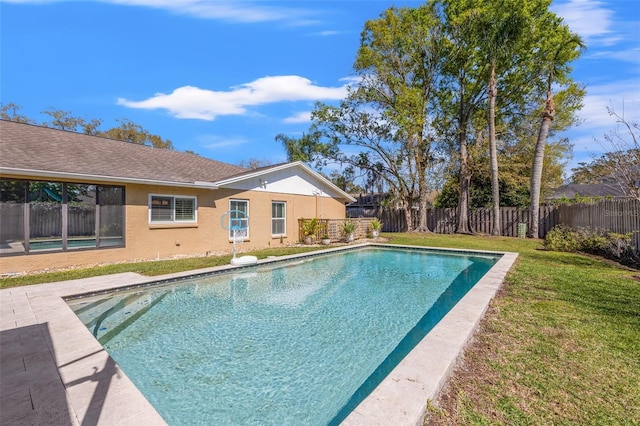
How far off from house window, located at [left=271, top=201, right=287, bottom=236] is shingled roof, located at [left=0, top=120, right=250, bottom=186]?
3.00 m

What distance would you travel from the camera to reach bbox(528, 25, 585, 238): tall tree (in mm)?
17281

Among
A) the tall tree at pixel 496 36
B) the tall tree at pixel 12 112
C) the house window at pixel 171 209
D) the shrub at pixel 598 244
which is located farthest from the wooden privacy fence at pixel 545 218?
the tall tree at pixel 12 112

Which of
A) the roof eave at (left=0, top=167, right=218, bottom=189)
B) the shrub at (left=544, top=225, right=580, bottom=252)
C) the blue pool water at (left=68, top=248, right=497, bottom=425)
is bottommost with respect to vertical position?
the blue pool water at (left=68, top=248, right=497, bottom=425)

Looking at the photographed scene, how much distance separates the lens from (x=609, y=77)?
13516mm

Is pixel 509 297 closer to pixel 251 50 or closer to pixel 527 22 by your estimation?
pixel 251 50

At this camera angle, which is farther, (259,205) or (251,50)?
(251,50)

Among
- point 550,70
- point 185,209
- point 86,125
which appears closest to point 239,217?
point 185,209

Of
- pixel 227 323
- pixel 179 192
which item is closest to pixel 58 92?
pixel 179 192

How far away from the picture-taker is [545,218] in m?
18.0

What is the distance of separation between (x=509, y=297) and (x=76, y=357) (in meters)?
6.82

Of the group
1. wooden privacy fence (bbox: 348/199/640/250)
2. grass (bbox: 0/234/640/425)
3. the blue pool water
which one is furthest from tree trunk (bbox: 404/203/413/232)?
grass (bbox: 0/234/640/425)

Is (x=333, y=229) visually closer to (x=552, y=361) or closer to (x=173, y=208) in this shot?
(x=173, y=208)

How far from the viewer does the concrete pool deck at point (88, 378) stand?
241 cm

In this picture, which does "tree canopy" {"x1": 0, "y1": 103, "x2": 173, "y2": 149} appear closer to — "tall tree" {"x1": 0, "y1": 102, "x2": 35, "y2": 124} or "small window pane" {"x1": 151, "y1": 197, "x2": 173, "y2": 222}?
"tall tree" {"x1": 0, "y1": 102, "x2": 35, "y2": 124}
